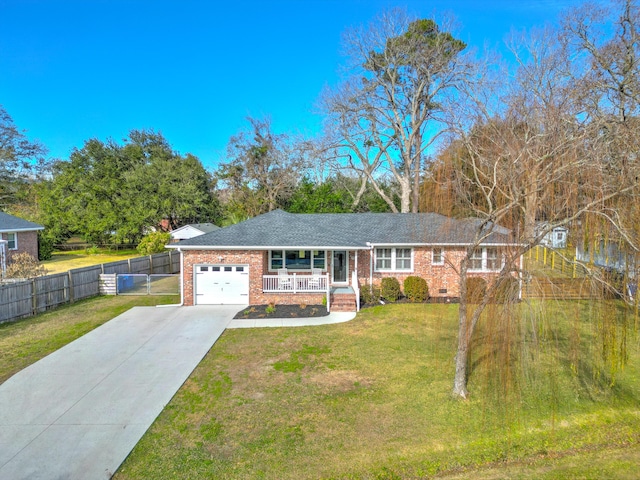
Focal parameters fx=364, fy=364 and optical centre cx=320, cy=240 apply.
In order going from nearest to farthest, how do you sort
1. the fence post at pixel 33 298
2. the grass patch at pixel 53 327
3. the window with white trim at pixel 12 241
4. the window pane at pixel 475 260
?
the window pane at pixel 475 260, the grass patch at pixel 53 327, the fence post at pixel 33 298, the window with white trim at pixel 12 241

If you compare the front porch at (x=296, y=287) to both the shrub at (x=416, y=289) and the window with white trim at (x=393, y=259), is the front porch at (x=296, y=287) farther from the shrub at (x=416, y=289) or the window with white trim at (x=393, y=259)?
the shrub at (x=416, y=289)

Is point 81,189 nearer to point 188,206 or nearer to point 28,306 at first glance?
point 188,206

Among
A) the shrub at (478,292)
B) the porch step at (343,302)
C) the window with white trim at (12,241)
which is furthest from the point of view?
the window with white trim at (12,241)

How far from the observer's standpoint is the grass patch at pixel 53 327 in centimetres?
931

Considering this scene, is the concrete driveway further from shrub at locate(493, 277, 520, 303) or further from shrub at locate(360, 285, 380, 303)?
shrub at locate(493, 277, 520, 303)

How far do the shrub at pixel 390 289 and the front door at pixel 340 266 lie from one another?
5.76 feet

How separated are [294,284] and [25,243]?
2141cm

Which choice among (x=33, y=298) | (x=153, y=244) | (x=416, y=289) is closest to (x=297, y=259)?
(x=416, y=289)

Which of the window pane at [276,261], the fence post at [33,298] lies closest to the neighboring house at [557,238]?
the window pane at [276,261]

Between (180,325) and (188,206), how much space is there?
25330mm

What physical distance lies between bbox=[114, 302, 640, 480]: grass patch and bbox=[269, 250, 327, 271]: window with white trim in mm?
6493

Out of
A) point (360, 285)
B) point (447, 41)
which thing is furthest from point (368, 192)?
point (360, 285)

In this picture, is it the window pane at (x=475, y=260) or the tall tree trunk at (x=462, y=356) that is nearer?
the tall tree trunk at (x=462, y=356)

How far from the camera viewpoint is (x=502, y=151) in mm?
6250
